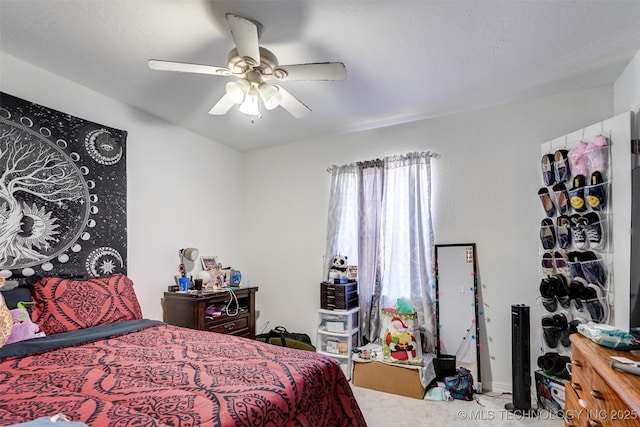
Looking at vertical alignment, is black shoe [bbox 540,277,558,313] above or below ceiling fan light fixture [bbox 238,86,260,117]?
below

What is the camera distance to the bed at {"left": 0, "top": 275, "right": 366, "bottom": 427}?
1191mm

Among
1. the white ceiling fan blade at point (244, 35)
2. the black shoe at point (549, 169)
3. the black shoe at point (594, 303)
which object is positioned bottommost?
the black shoe at point (594, 303)

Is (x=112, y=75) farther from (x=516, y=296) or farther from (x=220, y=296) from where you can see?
(x=516, y=296)

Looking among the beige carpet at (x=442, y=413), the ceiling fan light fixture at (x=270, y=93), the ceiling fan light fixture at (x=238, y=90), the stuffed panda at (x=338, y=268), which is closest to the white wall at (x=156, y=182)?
the stuffed panda at (x=338, y=268)

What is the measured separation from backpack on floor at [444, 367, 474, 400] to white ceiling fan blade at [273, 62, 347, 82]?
8.21 feet

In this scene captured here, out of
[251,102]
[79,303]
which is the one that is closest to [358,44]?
[251,102]

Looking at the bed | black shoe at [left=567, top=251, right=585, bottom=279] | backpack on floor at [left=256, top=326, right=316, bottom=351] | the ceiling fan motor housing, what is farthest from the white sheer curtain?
the ceiling fan motor housing

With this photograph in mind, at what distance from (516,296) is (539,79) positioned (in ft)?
5.74

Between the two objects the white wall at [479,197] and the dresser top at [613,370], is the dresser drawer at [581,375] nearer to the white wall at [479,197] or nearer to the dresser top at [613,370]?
the dresser top at [613,370]

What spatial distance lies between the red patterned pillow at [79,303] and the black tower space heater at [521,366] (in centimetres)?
290

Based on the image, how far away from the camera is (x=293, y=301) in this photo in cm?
393

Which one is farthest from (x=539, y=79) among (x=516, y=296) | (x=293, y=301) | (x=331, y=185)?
(x=293, y=301)

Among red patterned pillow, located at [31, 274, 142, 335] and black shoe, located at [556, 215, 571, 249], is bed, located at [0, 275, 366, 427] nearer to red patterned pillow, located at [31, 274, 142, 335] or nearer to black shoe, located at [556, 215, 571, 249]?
red patterned pillow, located at [31, 274, 142, 335]

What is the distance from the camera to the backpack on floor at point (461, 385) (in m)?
2.65
